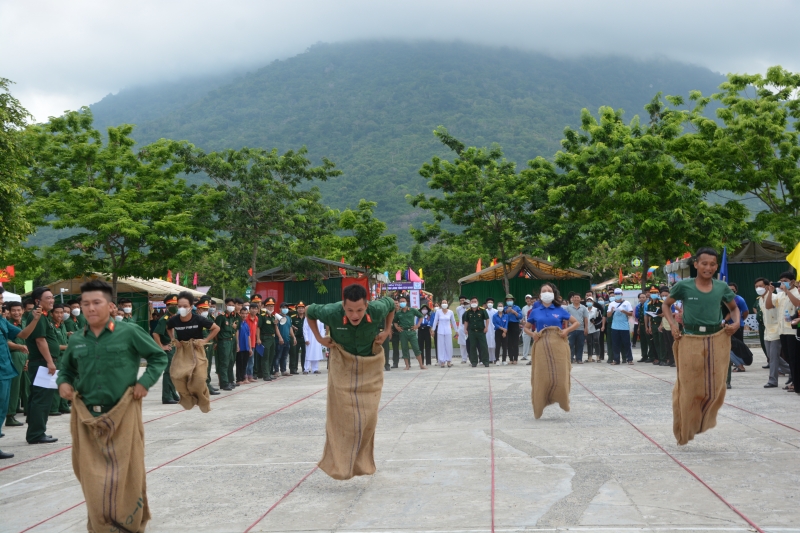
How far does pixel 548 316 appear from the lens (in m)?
11.0

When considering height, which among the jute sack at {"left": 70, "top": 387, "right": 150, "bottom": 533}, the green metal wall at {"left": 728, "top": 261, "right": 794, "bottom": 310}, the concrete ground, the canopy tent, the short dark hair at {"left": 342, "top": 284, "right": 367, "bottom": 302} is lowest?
the concrete ground

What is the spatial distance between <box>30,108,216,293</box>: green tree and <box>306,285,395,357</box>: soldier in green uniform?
24.8 m

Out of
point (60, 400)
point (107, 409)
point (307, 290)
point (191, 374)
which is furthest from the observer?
point (307, 290)

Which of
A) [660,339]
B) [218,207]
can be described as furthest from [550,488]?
[218,207]

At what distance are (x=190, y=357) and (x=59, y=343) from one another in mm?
2272

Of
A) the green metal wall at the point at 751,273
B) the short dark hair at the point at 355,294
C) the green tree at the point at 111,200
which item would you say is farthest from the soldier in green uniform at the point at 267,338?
the green metal wall at the point at 751,273

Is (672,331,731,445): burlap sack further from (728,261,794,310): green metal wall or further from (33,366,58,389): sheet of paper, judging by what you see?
(728,261,794,310): green metal wall

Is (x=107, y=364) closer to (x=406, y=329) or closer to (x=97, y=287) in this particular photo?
(x=97, y=287)

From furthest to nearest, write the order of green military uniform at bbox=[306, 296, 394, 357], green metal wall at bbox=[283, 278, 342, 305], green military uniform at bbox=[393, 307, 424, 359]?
green metal wall at bbox=[283, 278, 342, 305], green military uniform at bbox=[393, 307, 424, 359], green military uniform at bbox=[306, 296, 394, 357]

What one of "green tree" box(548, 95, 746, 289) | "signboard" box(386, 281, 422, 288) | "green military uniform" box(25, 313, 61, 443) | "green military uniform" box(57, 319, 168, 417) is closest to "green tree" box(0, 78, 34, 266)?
"green military uniform" box(25, 313, 61, 443)

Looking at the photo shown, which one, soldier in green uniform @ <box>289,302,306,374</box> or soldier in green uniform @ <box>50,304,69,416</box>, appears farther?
soldier in green uniform @ <box>289,302,306,374</box>

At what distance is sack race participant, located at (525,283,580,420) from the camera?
10562 millimetres

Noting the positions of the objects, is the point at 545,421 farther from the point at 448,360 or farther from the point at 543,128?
the point at 543,128

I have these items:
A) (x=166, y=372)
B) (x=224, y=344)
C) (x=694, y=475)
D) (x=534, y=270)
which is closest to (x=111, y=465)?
(x=694, y=475)
